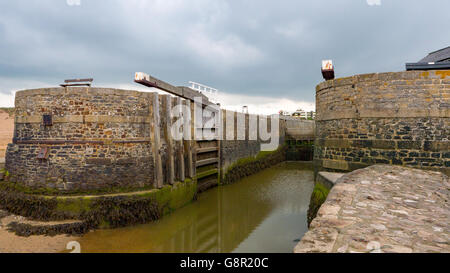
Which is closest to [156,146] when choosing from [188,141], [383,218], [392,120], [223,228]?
[188,141]

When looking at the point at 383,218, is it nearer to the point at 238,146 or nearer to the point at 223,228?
the point at 223,228

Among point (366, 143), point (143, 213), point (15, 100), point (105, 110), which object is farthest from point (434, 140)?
point (15, 100)

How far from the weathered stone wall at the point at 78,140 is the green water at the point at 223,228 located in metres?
1.69

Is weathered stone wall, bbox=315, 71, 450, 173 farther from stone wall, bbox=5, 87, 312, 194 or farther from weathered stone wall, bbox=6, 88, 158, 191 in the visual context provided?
weathered stone wall, bbox=6, 88, 158, 191

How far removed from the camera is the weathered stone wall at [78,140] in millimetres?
7766

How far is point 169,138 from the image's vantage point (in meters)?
9.25

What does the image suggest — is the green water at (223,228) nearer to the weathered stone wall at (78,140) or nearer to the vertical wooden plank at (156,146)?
the vertical wooden plank at (156,146)

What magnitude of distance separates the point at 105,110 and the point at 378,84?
8247 millimetres

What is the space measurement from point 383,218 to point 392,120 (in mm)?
4989

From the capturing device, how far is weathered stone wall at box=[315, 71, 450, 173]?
7.20 m

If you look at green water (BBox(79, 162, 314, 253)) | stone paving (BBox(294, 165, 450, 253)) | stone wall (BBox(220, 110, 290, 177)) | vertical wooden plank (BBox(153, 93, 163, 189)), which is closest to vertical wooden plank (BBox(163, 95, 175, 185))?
vertical wooden plank (BBox(153, 93, 163, 189))

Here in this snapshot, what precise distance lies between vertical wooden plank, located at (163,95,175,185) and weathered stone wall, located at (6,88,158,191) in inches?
44.7

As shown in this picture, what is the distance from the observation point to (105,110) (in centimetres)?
798

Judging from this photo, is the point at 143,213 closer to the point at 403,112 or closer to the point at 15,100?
the point at 15,100
